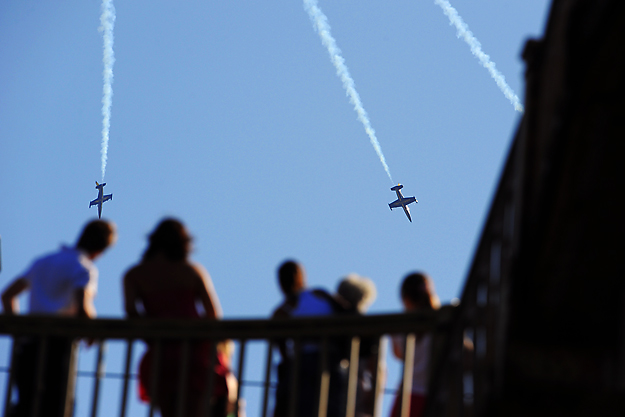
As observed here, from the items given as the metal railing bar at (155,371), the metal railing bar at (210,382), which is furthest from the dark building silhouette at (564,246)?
the metal railing bar at (155,371)

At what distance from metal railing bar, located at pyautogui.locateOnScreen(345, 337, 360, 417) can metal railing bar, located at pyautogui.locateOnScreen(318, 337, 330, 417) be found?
0.10 meters

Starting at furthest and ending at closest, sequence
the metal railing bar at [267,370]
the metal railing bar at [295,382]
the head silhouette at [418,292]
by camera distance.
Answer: the head silhouette at [418,292], the metal railing bar at [267,370], the metal railing bar at [295,382]

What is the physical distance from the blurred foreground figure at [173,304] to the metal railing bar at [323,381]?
57 centimetres

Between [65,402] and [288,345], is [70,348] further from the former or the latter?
[288,345]

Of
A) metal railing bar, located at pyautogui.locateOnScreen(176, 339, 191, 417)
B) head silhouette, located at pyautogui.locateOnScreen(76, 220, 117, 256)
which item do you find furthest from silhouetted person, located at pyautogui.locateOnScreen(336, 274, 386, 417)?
head silhouette, located at pyautogui.locateOnScreen(76, 220, 117, 256)

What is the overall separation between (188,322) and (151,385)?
35 centimetres

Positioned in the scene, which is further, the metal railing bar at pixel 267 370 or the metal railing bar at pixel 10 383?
the metal railing bar at pixel 10 383

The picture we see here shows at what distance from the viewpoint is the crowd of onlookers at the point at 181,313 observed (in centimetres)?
384

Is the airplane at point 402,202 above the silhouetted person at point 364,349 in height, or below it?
above

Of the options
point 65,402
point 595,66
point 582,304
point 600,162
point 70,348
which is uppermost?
point 595,66

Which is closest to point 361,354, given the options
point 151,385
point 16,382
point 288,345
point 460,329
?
point 288,345

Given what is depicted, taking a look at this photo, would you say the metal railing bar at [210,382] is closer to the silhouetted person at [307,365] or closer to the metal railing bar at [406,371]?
the silhouetted person at [307,365]

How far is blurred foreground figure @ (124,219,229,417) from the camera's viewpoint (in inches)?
154

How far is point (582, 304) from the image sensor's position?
2973mm
